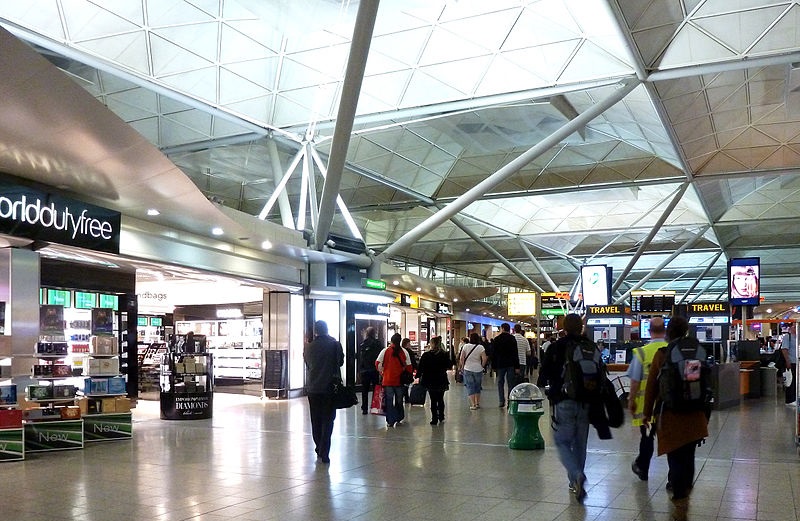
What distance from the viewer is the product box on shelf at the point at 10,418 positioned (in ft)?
36.4

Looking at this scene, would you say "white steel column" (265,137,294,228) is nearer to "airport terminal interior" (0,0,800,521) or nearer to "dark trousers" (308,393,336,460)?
"airport terminal interior" (0,0,800,521)

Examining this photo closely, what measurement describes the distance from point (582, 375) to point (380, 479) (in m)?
2.74

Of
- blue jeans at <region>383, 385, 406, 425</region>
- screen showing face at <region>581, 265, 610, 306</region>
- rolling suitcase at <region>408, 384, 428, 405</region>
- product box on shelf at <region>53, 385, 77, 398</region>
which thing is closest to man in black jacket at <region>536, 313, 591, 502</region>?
blue jeans at <region>383, 385, 406, 425</region>

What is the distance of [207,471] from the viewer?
9938 mm

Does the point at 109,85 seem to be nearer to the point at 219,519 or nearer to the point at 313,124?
the point at 313,124

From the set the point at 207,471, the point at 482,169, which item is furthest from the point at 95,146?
the point at 482,169

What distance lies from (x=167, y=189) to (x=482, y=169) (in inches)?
755

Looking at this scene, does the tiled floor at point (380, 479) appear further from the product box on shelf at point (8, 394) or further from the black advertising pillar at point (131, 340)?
the black advertising pillar at point (131, 340)

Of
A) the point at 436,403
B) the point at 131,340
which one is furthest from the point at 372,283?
the point at 436,403

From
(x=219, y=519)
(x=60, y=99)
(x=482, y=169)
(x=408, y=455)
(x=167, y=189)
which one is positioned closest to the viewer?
(x=219, y=519)

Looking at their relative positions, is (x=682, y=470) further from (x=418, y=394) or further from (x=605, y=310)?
(x=605, y=310)

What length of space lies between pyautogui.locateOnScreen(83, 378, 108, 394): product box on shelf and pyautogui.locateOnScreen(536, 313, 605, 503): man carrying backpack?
26.8 feet

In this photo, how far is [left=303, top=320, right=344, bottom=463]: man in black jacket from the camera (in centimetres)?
1055

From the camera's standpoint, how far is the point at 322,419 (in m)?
10.6
